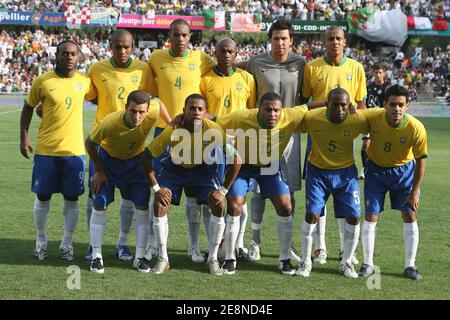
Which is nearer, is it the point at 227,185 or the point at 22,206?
the point at 227,185

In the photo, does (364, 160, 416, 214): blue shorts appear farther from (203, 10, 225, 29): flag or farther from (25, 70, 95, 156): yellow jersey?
(203, 10, 225, 29): flag

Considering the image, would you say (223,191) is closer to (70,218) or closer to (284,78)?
(284,78)

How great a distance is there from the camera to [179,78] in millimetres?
7980

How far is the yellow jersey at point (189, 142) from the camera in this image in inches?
284

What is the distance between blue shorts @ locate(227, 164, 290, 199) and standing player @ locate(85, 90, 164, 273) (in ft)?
2.97

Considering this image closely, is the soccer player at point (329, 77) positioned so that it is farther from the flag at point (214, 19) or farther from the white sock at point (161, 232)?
the flag at point (214, 19)

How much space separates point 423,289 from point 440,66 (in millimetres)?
35361

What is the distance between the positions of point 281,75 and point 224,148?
124 centimetres

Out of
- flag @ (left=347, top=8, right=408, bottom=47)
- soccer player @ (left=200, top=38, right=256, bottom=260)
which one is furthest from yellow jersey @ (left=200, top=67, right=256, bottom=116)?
flag @ (left=347, top=8, right=408, bottom=47)

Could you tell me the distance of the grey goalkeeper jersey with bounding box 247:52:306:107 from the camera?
8.04 meters
